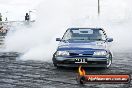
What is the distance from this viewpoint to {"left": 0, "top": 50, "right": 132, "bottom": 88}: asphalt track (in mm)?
9312

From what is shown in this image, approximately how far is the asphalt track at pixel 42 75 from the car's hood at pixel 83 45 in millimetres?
730

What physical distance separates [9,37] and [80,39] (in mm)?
11485

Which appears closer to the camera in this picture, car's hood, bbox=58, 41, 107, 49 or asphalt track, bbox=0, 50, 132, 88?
asphalt track, bbox=0, 50, 132, 88

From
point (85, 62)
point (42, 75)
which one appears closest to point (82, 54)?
point (85, 62)

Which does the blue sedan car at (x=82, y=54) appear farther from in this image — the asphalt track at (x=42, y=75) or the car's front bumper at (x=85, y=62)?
the asphalt track at (x=42, y=75)

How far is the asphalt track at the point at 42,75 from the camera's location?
931cm

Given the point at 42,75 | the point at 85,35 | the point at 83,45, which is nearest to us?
the point at 42,75

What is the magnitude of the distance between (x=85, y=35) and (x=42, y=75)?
9.96 ft

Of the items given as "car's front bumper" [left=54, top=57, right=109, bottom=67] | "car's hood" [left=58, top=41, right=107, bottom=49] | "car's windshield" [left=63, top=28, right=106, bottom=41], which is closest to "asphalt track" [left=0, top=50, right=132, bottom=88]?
"car's front bumper" [left=54, top=57, right=109, bottom=67]

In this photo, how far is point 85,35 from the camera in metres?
13.5

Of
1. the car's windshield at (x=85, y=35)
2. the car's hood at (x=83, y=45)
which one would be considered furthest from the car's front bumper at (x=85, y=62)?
the car's windshield at (x=85, y=35)

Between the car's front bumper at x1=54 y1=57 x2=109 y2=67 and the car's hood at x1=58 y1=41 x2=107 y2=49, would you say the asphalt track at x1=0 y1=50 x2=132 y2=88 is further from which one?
the car's hood at x1=58 y1=41 x2=107 y2=49

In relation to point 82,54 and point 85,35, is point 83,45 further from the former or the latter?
point 85,35

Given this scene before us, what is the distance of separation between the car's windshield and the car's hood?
0.56 metres
